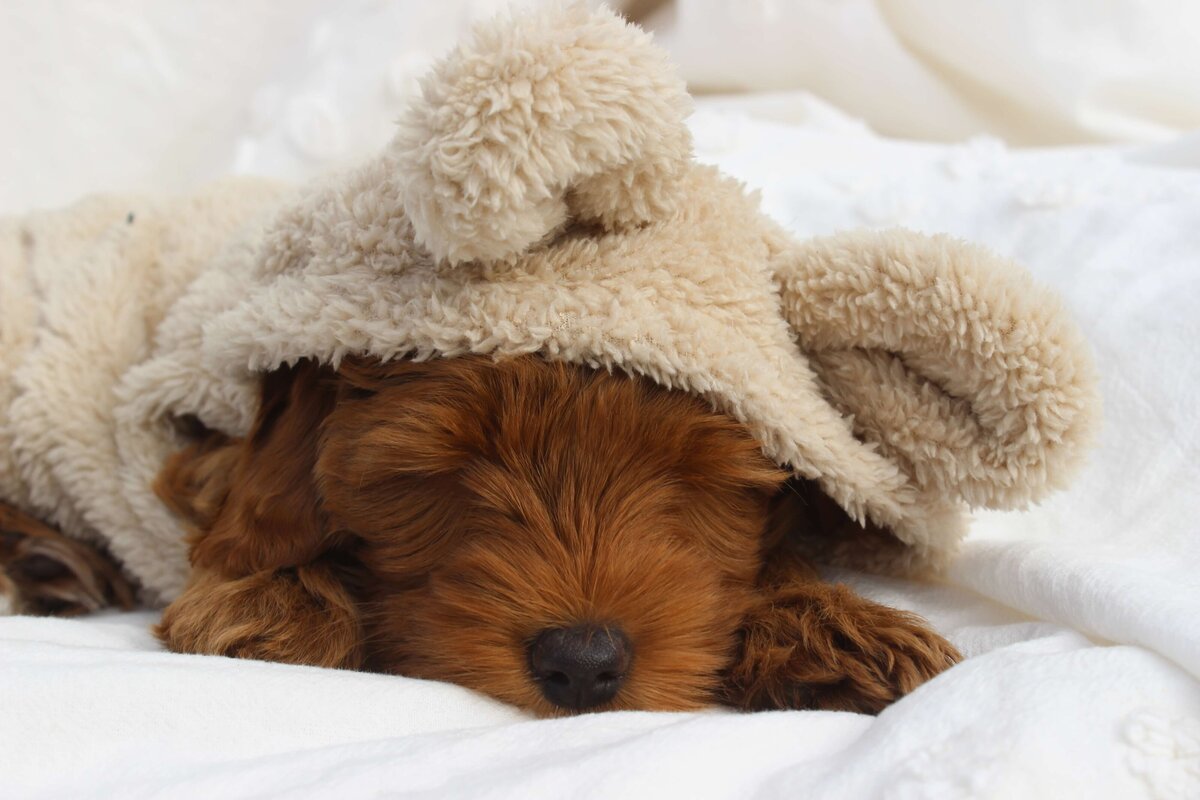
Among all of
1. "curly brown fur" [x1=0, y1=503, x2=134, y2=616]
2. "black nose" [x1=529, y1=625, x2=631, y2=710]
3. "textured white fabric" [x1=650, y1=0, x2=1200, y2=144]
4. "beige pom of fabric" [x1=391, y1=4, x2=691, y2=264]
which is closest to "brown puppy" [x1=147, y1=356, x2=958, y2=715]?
"black nose" [x1=529, y1=625, x2=631, y2=710]

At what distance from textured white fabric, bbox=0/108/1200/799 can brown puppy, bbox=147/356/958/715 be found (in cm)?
9

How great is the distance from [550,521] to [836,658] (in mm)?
423

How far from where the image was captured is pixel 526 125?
52.3 inches

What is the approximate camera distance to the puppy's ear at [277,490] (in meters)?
1.69

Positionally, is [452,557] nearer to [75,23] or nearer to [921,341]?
[921,341]

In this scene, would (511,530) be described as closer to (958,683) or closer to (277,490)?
(277,490)

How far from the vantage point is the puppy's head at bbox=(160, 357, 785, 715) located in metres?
1.43

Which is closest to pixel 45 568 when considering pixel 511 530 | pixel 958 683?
pixel 511 530

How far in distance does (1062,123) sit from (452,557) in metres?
2.58

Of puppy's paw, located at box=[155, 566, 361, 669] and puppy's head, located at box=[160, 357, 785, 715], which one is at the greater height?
puppy's head, located at box=[160, 357, 785, 715]

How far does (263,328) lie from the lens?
5.31 feet

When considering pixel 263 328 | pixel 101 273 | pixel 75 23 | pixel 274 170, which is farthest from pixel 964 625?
pixel 75 23

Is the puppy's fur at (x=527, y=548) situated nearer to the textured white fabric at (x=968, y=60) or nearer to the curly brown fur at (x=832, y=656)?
the curly brown fur at (x=832, y=656)

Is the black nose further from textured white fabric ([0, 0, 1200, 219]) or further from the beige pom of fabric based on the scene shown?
textured white fabric ([0, 0, 1200, 219])
